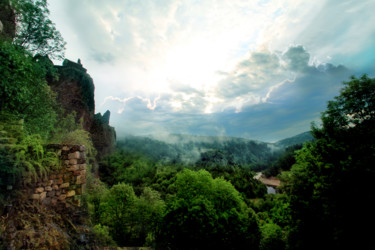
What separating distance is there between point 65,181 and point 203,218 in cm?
1002

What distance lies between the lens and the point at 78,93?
31.7m

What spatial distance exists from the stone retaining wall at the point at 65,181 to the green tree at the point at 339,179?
35.1 ft

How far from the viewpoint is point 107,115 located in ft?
148

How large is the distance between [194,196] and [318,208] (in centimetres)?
914

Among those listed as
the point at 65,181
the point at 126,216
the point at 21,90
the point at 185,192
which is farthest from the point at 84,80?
the point at 65,181

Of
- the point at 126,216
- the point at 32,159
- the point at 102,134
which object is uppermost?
the point at 102,134

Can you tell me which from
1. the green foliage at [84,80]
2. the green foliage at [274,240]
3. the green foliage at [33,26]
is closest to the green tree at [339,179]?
the green foliage at [274,240]

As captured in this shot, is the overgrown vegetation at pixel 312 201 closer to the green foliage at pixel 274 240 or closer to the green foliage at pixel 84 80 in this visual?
the green foliage at pixel 274 240

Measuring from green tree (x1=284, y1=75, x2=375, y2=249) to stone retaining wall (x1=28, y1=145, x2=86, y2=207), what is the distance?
35.1ft

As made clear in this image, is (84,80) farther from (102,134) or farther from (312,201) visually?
(312,201)

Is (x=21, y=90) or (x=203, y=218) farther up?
(x=21, y=90)

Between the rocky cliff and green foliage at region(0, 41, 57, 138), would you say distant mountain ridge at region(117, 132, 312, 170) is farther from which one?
green foliage at region(0, 41, 57, 138)

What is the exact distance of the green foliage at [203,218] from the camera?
12.6 metres

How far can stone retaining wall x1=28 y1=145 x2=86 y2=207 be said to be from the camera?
596 cm
